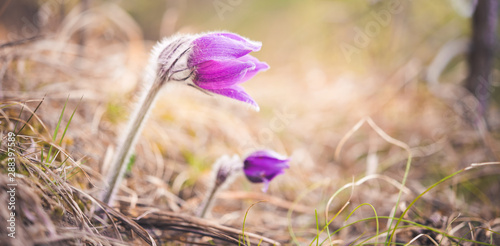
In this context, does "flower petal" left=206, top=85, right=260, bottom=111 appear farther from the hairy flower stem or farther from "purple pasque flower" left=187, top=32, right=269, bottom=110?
the hairy flower stem

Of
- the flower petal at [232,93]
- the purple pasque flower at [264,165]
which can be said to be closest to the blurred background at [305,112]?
the flower petal at [232,93]

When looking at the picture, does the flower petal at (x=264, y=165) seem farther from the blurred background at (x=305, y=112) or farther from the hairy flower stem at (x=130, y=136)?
the hairy flower stem at (x=130, y=136)

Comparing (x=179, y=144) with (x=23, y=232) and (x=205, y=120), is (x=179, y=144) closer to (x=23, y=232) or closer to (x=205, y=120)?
(x=205, y=120)

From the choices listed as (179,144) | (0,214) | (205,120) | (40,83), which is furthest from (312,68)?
(0,214)

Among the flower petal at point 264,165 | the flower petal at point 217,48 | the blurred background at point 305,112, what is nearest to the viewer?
the flower petal at point 217,48

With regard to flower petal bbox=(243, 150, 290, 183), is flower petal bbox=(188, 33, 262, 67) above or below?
above

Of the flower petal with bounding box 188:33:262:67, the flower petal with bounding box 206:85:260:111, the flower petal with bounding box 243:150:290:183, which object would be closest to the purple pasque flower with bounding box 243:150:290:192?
the flower petal with bounding box 243:150:290:183

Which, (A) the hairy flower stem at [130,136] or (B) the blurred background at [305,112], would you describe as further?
(B) the blurred background at [305,112]

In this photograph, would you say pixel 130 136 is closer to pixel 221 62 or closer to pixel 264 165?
pixel 221 62
